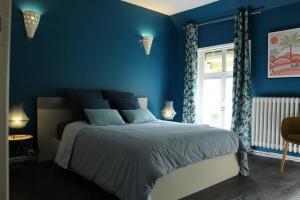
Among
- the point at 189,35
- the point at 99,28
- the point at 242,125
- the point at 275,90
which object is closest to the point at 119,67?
the point at 99,28

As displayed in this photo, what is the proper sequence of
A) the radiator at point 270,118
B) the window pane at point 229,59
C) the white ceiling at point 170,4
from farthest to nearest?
the window pane at point 229,59 → the white ceiling at point 170,4 → the radiator at point 270,118

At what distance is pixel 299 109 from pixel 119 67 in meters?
2.84

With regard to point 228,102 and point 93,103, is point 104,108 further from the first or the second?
point 228,102

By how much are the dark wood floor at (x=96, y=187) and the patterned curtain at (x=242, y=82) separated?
0.97 metres

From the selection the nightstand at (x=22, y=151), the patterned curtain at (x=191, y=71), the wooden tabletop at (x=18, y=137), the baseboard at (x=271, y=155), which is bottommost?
the baseboard at (x=271, y=155)

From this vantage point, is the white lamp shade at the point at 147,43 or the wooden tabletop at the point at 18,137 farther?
the white lamp shade at the point at 147,43

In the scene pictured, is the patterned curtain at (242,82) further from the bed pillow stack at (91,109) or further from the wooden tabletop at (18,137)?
the wooden tabletop at (18,137)

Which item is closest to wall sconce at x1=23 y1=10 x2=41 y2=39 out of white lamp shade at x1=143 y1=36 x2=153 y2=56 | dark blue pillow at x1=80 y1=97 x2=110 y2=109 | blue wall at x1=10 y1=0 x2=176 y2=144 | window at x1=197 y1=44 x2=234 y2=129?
blue wall at x1=10 y1=0 x2=176 y2=144

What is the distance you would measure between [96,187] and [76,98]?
1410mm

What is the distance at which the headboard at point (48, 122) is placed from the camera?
3295 mm

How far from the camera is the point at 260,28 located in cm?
388

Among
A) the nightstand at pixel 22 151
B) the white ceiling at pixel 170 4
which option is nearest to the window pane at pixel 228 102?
the white ceiling at pixel 170 4

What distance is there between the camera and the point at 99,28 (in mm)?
3949

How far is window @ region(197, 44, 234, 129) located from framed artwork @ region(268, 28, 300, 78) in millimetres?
740
